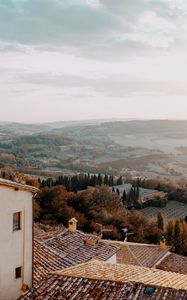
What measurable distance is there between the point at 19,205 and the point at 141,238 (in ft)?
93.4

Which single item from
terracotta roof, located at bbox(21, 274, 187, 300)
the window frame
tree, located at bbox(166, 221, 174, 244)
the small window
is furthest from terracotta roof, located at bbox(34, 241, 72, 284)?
tree, located at bbox(166, 221, 174, 244)

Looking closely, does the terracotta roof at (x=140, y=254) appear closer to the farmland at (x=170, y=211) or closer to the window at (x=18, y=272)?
the window at (x=18, y=272)

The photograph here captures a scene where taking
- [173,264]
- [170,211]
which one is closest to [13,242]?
[173,264]

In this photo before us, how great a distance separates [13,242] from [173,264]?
18714mm

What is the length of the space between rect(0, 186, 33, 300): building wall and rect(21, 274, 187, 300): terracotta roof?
4.37 feet

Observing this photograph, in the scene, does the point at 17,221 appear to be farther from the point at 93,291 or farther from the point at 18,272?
the point at 93,291

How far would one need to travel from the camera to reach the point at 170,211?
65562mm

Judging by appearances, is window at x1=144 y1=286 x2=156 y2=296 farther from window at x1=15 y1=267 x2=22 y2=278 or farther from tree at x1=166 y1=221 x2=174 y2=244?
tree at x1=166 y1=221 x2=174 y2=244

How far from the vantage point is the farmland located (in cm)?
6133

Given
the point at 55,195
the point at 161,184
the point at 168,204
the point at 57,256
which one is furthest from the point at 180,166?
the point at 57,256

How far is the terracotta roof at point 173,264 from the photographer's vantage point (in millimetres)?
26203

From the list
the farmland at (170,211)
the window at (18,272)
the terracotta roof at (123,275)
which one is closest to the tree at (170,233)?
the farmland at (170,211)

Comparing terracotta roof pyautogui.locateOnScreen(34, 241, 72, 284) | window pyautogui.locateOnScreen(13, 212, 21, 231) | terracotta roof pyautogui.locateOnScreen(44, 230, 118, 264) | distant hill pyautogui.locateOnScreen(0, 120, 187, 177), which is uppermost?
window pyautogui.locateOnScreen(13, 212, 21, 231)

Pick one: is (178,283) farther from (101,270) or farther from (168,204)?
(168,204)
